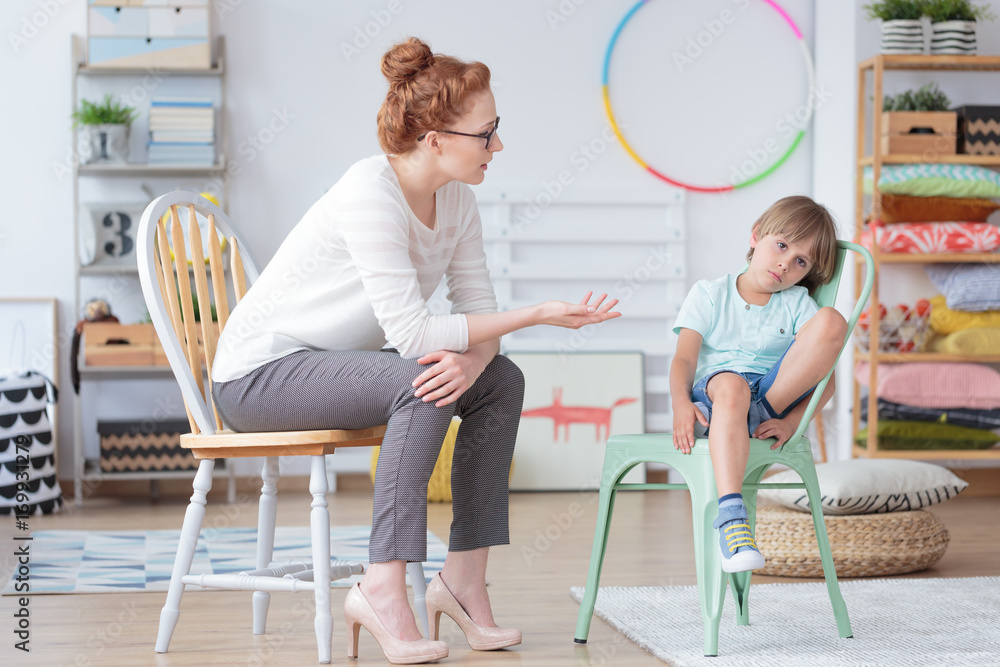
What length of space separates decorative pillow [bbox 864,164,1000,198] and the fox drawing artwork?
1288 mm

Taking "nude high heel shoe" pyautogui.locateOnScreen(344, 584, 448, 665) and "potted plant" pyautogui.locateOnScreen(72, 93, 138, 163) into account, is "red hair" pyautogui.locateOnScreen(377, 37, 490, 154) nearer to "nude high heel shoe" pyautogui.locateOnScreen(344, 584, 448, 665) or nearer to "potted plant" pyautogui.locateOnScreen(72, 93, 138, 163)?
"nude high heel shoe" pyautogui.locateOnScreen(344, 584, 448, 665)

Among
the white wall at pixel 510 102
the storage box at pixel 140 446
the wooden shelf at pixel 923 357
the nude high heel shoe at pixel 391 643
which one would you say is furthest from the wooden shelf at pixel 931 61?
the nude high heel shoe at pixel 391 643

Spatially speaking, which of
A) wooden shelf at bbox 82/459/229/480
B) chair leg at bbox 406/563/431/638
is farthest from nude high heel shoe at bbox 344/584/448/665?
wooden shelf at bbox 82/459/229/480

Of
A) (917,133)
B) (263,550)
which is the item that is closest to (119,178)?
(263,550)

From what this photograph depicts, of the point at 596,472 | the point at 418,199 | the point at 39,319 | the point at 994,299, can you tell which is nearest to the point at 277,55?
the point at 39,319

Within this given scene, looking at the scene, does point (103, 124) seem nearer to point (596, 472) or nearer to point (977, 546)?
point (596, 472)

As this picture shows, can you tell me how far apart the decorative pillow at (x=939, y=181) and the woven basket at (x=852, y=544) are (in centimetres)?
153

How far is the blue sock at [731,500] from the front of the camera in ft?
5.14

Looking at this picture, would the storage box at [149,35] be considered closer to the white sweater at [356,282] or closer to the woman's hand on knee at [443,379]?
the white sweater at [356,282]

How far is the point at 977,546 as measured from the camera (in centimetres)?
273

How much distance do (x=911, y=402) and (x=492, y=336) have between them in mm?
2405

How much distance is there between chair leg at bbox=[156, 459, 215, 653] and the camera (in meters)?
1.69

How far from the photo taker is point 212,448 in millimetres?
1661

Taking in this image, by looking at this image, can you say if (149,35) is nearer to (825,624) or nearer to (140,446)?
(140,446)
